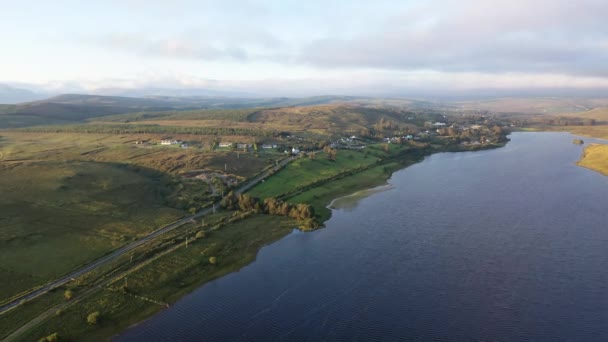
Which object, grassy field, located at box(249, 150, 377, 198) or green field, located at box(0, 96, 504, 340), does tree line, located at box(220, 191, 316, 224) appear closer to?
green field, located at box(0, 96, 504, 340)

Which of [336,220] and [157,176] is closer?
[336,220]

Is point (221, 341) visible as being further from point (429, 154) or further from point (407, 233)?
point (429, 154)

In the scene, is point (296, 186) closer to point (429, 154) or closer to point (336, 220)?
point (336, 220)

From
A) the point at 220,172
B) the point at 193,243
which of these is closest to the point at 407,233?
the point at 193,243

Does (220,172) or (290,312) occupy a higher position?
(220,172)

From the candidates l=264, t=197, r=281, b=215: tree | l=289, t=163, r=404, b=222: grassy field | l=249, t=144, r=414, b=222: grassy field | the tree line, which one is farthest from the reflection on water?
l=264, t=197, r=281, b=215: tree

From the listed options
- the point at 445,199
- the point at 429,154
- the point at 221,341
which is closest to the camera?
the point at 221,341

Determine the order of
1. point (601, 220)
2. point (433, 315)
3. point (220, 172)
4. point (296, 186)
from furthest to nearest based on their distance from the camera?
1. point (220, 172)
2. point (296, 186)
3. point (601, 220)
4. point (433, 315)

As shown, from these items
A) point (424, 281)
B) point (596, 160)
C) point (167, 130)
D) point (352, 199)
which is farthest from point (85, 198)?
point (596, 160)
